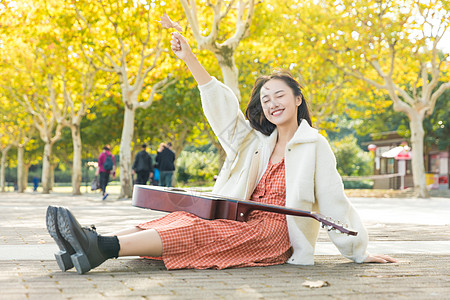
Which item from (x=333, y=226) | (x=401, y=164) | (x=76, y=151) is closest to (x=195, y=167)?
(x=401, y=164)

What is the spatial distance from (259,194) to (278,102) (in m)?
0.76

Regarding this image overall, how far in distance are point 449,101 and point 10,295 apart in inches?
1427

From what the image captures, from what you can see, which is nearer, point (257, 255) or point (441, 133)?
point (257, 255)

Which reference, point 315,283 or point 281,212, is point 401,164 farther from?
point 315,283

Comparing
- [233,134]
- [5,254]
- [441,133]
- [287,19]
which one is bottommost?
[5,254]

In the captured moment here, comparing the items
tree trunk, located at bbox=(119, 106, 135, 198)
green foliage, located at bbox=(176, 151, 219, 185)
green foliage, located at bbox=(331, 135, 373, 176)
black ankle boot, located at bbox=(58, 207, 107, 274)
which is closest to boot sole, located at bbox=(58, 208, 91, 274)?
black ankle boot, located at bbox=(58, 207, 107, 274)

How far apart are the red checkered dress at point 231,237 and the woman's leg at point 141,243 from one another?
0.05m

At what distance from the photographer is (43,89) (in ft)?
106

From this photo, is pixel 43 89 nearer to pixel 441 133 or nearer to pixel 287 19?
pixel 287 19

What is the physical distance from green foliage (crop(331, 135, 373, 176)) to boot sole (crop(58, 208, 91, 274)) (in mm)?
46853

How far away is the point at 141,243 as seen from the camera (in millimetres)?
4289

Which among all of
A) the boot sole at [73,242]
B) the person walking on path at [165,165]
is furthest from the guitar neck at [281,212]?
the person walking on path at [165,165]

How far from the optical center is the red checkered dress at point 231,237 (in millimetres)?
4465

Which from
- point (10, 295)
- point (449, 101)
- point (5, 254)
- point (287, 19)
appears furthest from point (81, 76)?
point (10, 295)
